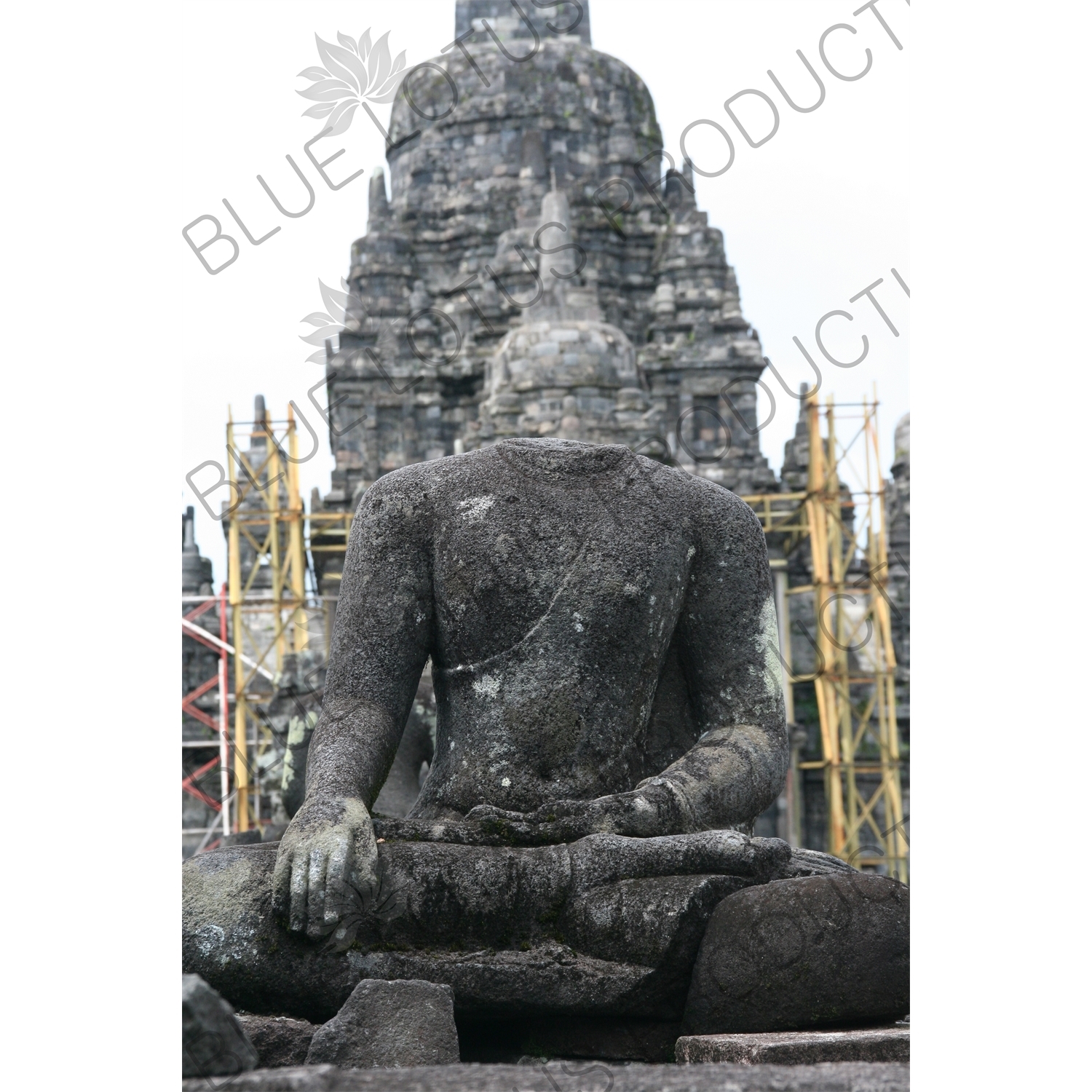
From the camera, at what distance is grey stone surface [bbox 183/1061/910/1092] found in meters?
2.74

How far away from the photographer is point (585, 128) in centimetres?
3409

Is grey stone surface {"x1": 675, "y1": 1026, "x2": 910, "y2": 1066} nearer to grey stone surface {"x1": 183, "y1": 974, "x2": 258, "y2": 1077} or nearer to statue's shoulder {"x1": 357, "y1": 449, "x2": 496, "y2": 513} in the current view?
grey stone surface {"x1": 183, "y1": 974, "x2": 258, "y2": 1077}

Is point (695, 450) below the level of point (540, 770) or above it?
above

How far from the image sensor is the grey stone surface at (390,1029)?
3.56 meters

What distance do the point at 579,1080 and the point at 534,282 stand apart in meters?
26.9

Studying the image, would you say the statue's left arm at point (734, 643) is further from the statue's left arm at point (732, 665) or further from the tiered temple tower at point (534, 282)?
Result: the tiered temple tower at point (534, 282)

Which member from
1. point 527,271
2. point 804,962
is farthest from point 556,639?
point 527,271

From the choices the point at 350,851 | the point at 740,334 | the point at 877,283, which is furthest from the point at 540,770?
the point at 740,334

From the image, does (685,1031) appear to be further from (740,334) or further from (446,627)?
(740,334)

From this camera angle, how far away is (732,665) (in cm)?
491

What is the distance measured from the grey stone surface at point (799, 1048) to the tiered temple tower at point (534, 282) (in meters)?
19.5

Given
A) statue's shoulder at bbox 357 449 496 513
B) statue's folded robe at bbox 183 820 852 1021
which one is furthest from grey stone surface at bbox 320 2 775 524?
statue's folded robe at bbox 183 820 852 1021

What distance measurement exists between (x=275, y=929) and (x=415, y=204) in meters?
30.7

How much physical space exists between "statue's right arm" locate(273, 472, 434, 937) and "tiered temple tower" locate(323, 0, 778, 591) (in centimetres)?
1834
